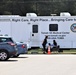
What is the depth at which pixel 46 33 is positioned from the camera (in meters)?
30.1

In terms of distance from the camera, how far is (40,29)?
98.6 feet

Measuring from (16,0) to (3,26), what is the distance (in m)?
17.6

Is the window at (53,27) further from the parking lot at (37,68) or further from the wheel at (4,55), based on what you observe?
the parking lot at (37,68)

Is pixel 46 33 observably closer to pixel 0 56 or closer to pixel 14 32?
pixel 14 32

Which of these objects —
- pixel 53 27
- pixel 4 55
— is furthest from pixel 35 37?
pixel 4 55

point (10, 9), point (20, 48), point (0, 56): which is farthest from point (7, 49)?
point (10, 9)

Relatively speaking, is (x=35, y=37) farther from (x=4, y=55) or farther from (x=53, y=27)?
(x=4, y=55)

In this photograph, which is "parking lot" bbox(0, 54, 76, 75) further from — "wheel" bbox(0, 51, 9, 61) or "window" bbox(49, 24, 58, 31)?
"window" bbox(49, 24, 58, 31)

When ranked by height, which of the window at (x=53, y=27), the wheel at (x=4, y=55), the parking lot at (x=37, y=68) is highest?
the window at (x=53, y=27)

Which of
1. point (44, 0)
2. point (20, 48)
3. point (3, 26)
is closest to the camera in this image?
point (20, 48)

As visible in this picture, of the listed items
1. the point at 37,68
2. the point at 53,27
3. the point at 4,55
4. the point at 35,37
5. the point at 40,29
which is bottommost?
the point at 37,68

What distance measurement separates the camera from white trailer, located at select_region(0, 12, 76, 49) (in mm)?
29828

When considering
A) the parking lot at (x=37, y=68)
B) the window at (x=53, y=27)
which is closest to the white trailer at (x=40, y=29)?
the window at (x=53, y=27)

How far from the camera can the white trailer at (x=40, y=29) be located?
29828 mm
